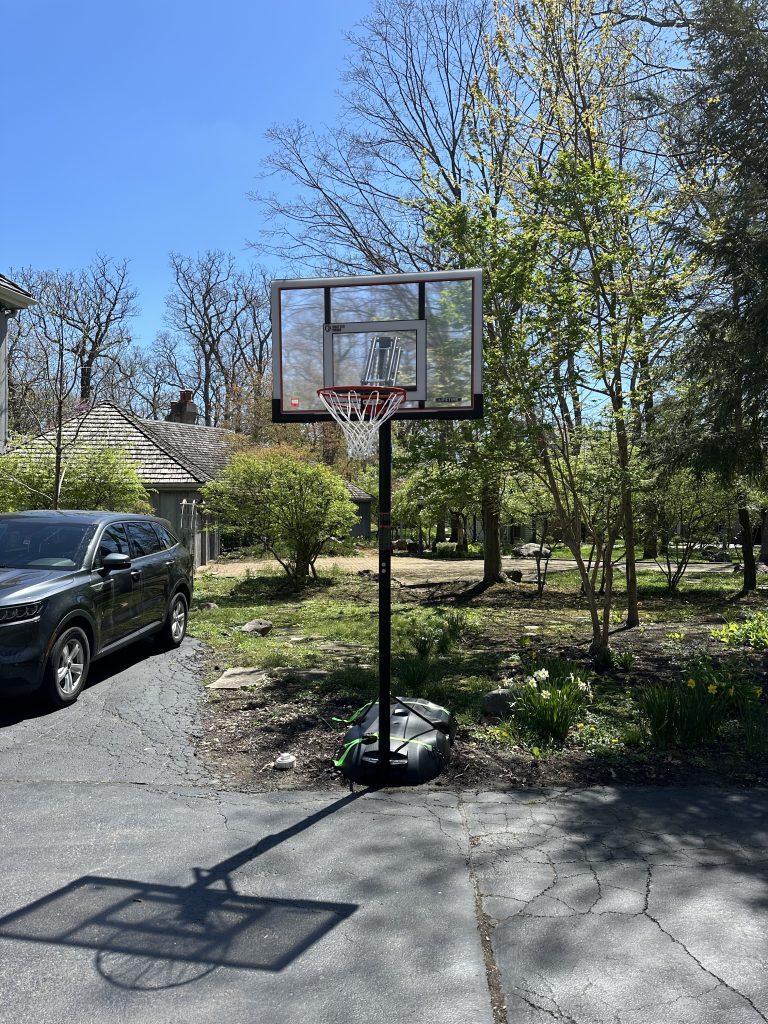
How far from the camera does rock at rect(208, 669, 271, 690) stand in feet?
25.6

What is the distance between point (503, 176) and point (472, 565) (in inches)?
750

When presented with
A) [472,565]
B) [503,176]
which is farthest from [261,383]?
[503,176]

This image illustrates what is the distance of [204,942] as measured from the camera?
3234mm

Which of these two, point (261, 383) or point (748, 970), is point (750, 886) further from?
point (261, 383)

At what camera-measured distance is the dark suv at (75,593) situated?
644 centimetres

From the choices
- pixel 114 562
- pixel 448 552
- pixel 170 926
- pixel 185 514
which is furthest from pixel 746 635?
pixel 448 552

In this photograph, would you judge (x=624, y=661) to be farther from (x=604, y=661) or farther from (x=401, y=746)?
(x=401, y=746)

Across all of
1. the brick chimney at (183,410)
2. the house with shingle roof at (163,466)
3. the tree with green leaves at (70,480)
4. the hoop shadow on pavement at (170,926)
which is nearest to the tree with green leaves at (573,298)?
the hoop shadow on pavement at (170,926)

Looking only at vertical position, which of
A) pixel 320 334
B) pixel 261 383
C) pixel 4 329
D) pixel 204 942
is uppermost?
pixel 261 383

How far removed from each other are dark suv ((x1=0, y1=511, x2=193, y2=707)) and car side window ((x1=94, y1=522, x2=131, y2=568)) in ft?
0.04

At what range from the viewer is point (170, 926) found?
335cm

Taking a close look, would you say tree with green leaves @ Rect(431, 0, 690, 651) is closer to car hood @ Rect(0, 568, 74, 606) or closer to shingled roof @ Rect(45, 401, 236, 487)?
car hood @ Rect(0, 568, 74, 606)

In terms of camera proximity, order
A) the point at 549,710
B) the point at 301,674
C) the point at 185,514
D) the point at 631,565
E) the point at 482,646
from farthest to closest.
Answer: the point at 185,514
the point at 631,565
the point at 482,646
the point at 301,674
the point at 549,710

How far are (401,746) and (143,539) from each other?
5.12m
